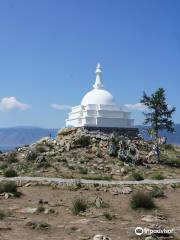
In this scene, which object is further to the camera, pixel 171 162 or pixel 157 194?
pixel 171 162

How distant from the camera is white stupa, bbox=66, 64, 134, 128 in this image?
5022 centimetres

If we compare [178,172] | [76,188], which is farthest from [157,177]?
[76,188]

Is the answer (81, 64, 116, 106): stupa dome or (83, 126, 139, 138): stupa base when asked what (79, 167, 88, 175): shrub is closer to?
(83, 126, 139, 138): stupa base

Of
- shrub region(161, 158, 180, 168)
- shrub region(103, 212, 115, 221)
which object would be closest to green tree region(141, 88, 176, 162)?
shrub region(161, 158, 180, 168)

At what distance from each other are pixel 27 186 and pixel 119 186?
6.30 m

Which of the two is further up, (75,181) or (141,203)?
(75,181)

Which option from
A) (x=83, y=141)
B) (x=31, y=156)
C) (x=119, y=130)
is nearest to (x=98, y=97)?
(x=119, y=130)

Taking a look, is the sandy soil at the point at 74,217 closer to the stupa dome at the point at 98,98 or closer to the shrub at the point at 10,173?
the shrub at the point at 10,173

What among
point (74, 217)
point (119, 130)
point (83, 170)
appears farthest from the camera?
point (119, 130)

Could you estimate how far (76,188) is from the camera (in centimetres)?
2633

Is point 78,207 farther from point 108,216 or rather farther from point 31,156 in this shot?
point 31,156

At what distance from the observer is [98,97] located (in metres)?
53.7

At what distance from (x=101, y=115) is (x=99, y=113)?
1.22 feet

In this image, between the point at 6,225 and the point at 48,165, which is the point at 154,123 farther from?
the point at 6,225
